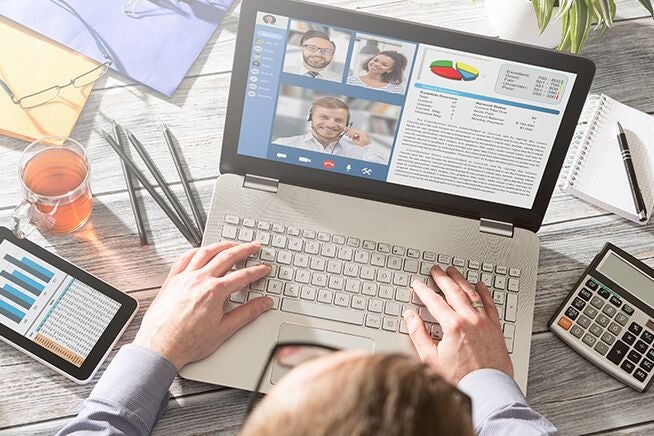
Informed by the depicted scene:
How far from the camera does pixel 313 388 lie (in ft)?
1.87

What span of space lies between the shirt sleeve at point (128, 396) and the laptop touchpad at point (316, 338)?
0.47ft

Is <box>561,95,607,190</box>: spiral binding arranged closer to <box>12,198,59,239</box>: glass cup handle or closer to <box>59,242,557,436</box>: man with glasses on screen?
<box>59,242,557,436</box>: man with glasses on screen

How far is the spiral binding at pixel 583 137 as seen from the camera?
4.03 ft

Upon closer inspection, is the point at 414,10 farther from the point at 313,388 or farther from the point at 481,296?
the point at 313,388

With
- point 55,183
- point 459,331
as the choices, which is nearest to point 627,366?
Answer: point 459,331

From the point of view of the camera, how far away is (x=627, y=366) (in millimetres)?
1096

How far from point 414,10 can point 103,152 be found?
0.56m

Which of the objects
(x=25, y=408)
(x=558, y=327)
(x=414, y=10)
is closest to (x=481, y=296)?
(x=558, y=327)

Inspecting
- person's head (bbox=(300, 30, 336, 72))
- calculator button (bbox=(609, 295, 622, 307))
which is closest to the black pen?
calculator button (bbox=(609, 295, 622, 307))

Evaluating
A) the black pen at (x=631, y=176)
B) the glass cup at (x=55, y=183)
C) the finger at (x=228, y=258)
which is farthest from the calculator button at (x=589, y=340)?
the glass cup at (x=55, y=183)

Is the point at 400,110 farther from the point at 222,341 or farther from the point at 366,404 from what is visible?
the point at 366,404

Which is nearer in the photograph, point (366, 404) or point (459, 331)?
point (366, 404)

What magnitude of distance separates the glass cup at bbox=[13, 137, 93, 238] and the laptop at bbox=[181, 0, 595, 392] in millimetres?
186

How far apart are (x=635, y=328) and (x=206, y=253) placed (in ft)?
1.98
